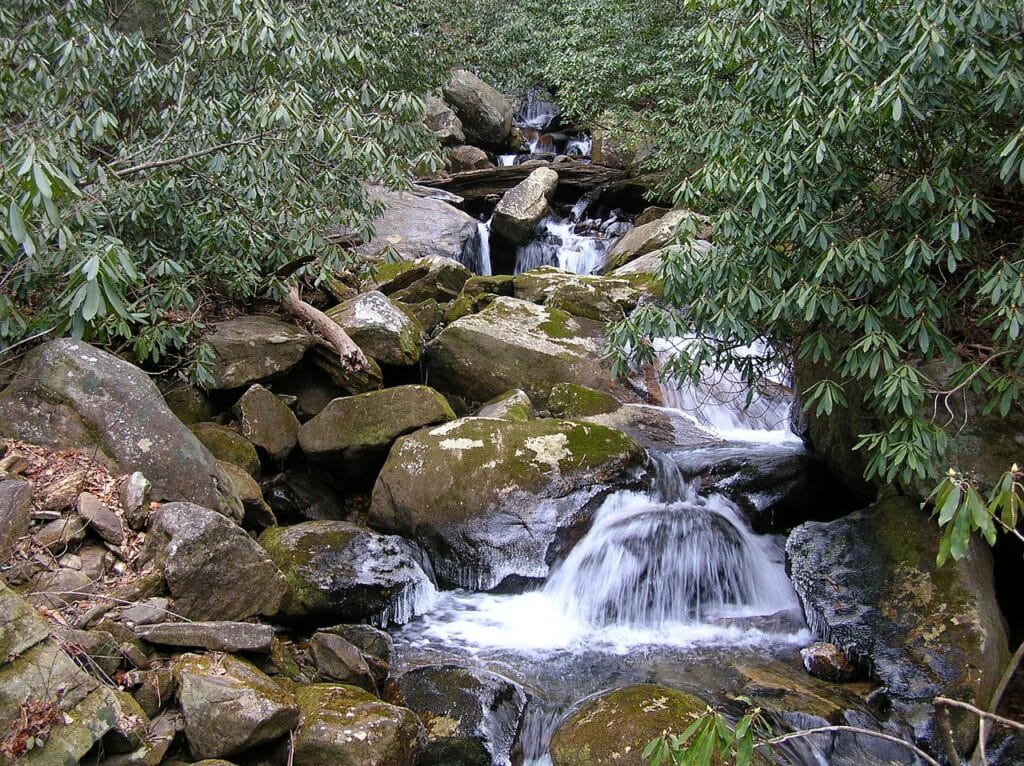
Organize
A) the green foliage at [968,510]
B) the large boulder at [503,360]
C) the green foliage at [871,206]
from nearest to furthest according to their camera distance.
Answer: the green foliage at [968,510], the green foliage at [871,206], the large boulder at [503,360]

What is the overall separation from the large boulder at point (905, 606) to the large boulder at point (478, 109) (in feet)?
58.3

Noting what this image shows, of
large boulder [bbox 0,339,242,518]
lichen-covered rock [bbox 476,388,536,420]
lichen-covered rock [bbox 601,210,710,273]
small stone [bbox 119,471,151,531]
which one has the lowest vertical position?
small stone [bbox 119,471,151,531]

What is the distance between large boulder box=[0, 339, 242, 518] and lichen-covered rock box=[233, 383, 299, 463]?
2.09 metres

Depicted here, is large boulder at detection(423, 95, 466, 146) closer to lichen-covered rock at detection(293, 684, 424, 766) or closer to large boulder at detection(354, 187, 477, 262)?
large boulder at detection(354, 187, 477, 262)

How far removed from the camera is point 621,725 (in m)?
4.85

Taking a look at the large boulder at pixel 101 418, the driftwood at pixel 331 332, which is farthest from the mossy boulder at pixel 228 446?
the driftwood at pixel 331 332

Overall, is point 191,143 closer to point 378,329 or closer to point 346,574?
point 378,329

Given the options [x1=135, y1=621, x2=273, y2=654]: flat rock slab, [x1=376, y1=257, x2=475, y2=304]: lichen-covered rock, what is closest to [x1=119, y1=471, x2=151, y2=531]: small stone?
[x1=135, y1=621, x2=273, y2=654]: flat rock slab

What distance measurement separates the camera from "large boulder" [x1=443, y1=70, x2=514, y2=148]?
21.8 meters

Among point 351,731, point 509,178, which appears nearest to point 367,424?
point 351,731

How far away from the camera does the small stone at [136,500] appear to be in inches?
216

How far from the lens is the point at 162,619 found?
4805 millimetres

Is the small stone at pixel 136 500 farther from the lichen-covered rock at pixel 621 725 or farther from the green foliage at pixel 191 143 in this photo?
the lichen-covered rock at pixel 621 725

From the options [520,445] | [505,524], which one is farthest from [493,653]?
[520,445]
